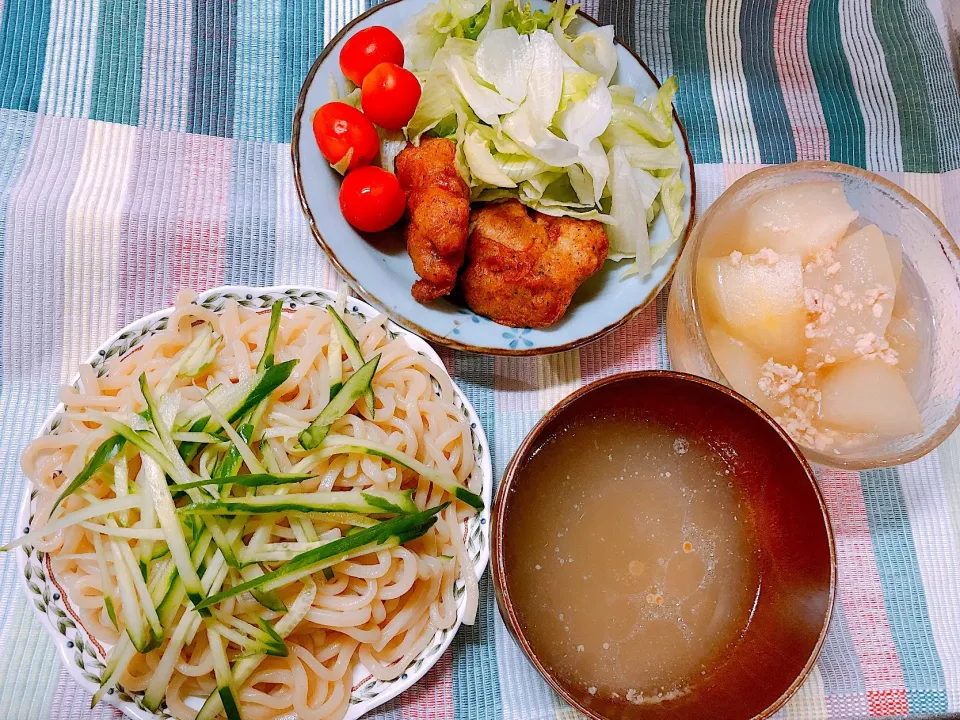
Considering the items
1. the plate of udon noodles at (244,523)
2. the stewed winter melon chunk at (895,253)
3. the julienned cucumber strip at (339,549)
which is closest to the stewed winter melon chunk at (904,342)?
the stewed winter melon chunk at (895,253)

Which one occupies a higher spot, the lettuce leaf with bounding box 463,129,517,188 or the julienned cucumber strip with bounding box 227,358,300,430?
the lettuce leaf with bounding box 463,129,517,188

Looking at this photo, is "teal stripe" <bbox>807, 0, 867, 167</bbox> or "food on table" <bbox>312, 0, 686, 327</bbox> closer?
"food on table" <bbox>312, 0, 686, 327</bbox>

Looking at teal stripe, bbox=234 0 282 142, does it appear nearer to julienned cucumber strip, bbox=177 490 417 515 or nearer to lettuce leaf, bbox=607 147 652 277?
lettuce leaf, bbox=607 147 652 277

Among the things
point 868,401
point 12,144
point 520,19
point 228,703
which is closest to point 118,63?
point 12,144

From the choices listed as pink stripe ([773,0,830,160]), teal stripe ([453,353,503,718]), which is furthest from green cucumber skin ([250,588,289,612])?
pink stripe ([773,0,830,160])

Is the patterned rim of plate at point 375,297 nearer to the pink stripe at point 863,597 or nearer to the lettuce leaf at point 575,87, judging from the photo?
the lettuce leaf at point 575,87

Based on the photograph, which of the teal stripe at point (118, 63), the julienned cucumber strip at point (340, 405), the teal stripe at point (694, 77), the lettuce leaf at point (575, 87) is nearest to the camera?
the julienned cucumber strip at point (340, 405)

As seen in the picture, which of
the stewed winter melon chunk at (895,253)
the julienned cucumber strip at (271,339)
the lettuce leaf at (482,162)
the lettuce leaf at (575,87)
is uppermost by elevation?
the lettuce leaf at (575,87)
